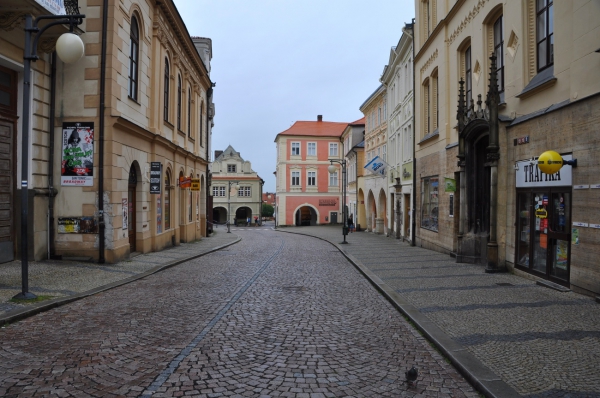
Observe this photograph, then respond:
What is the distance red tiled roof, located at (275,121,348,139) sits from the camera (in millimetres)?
64750

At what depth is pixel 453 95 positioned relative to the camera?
17.8 m

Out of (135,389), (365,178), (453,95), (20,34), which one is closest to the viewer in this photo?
(135,389)

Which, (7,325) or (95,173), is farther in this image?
(95,173)

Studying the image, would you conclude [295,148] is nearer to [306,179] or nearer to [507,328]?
[306,179]

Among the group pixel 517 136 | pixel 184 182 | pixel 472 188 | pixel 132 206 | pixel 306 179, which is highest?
pixel 306 179

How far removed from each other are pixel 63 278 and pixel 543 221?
10961mm

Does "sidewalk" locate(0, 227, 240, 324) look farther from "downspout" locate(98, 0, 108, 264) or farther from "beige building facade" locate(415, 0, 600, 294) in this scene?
"beige building facade" locate(415, 0, 600, 294)

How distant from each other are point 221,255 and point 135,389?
14.9m

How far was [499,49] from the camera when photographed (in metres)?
14.2

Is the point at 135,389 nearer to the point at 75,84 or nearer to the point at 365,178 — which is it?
the point at 75,84

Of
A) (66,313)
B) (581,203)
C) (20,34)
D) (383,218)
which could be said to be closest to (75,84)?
(20,34)

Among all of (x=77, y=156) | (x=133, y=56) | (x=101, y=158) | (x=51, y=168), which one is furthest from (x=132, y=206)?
(x=133, y=56)

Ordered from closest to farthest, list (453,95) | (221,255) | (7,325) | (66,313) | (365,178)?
(7,325) → (66,313) → (453,95) → (221,255) → (365,178)

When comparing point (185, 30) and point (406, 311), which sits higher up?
point (185, 30)
